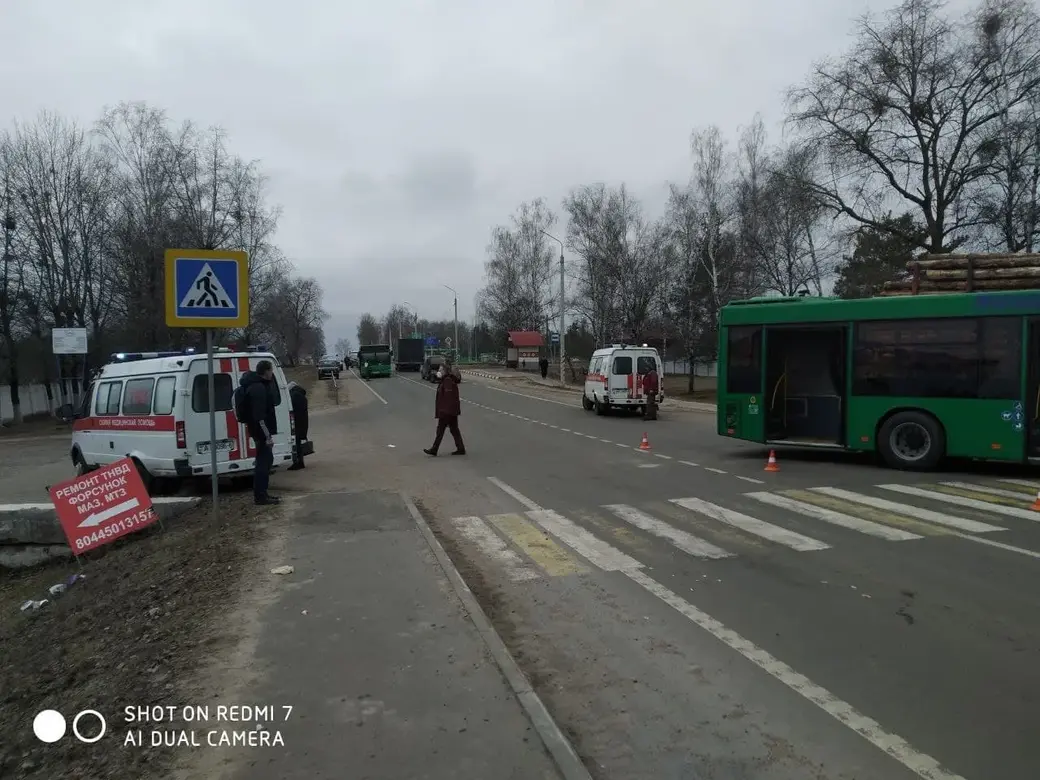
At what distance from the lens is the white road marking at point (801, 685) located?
353 centimetres

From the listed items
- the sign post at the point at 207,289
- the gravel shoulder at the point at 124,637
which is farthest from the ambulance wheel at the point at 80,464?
the sign post at the point at 207,289

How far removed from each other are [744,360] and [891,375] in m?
2.71

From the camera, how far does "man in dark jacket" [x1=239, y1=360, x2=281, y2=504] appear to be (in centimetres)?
977

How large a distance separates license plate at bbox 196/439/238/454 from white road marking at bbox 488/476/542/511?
4.07 metres

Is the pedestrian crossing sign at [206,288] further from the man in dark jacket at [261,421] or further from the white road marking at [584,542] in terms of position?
the white road marking at [584,542]

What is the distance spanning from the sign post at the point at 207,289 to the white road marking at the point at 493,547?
126 inches

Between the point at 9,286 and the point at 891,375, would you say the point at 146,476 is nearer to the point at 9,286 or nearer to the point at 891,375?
the point at 891,375

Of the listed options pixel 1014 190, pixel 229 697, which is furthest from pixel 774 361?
pixel 1014 190

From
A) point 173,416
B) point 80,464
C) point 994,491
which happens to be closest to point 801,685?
point 994,491

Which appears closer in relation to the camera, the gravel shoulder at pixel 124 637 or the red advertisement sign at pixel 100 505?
the gravel shoulder at pixel 124 637

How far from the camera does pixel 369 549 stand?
7.32 metres

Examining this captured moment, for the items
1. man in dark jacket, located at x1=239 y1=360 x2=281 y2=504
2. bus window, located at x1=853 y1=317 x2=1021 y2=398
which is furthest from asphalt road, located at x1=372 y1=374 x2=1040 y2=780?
man in dark jacket, located at x1=239 y1=360 x2=281 y2=504

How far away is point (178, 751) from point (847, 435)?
12.5m

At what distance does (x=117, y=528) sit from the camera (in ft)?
29.1
